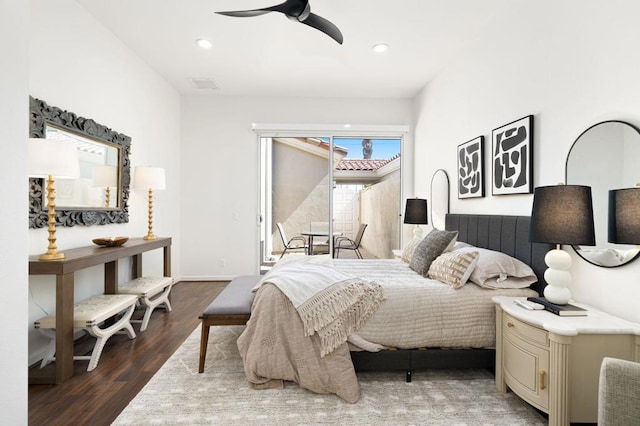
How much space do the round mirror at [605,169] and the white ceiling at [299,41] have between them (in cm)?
148

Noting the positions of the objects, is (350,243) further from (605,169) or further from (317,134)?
(605,169)

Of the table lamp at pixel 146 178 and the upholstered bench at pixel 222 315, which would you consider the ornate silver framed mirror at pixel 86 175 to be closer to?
the table lamp at pixel 146 178

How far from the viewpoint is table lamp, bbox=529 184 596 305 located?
5.00 feet

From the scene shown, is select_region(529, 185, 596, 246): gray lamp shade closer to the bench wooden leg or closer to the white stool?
the bench wooden leg

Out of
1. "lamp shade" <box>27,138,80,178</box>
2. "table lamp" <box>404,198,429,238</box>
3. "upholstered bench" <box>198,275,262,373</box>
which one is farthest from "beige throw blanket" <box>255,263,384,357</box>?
"table lamp" <box>404,198,429,238</box>

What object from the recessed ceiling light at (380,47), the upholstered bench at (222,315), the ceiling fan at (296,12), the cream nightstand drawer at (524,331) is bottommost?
the upholstered bench at (222,315)

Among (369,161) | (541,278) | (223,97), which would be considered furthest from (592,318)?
(223,97)

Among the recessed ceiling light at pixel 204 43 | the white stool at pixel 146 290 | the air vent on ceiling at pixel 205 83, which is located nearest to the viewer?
the white stool at pixel 146 290

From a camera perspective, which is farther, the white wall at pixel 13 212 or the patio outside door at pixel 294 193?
the patio outside door at pixel 294 193

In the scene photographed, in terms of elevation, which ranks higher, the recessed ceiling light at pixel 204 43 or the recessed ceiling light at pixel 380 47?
the recessed ceiling light at pixel 380 47

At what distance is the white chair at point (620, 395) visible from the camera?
1013mm

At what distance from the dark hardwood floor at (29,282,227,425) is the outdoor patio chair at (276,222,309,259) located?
1.97m

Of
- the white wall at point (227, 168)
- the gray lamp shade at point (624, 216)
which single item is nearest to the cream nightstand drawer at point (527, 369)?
the gray lamp shade at point (624, 216)

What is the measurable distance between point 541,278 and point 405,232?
282 cm
